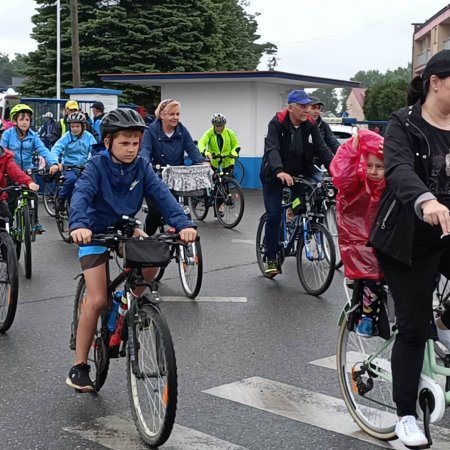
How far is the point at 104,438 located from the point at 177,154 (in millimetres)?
5049

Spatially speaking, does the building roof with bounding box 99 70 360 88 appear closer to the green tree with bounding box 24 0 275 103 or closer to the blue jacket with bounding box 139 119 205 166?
the green tree with bounding box 24 0 275 103

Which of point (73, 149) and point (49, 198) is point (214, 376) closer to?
point (73, 149)

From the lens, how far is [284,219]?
8.99m

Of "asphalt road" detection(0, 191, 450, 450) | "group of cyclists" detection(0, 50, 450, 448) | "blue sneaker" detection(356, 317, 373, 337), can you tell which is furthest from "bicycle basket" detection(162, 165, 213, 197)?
"blue sneaker" detection(356, 317, 373, 337)

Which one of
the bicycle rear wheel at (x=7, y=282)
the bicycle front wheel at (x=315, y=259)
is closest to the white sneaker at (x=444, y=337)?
the bicycle rear wheel at (x=7, y=282)

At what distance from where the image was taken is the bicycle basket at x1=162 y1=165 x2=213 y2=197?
352 inches

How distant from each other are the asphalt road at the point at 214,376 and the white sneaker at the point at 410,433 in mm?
516

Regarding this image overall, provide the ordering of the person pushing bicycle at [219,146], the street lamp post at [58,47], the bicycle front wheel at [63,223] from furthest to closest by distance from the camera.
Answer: the street lamp post at [58,47]
the person pushing bicycle at [219,146]
the bicycle front wheel at [63,223]

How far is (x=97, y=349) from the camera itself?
5098mm

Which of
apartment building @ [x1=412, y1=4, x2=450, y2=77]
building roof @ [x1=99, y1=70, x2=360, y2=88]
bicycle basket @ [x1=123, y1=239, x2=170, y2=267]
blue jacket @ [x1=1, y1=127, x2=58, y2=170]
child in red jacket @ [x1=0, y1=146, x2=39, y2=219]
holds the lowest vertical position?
bicycle basket @ [x1=123, y1=239, x2=170, y2=267]

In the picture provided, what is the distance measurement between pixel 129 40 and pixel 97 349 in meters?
32.4

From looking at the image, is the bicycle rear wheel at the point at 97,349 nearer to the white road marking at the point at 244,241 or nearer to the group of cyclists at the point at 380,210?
the group of cyclists at the point at 380,210

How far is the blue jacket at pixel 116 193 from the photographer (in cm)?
484

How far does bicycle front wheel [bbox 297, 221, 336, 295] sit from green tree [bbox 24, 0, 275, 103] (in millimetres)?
27510
